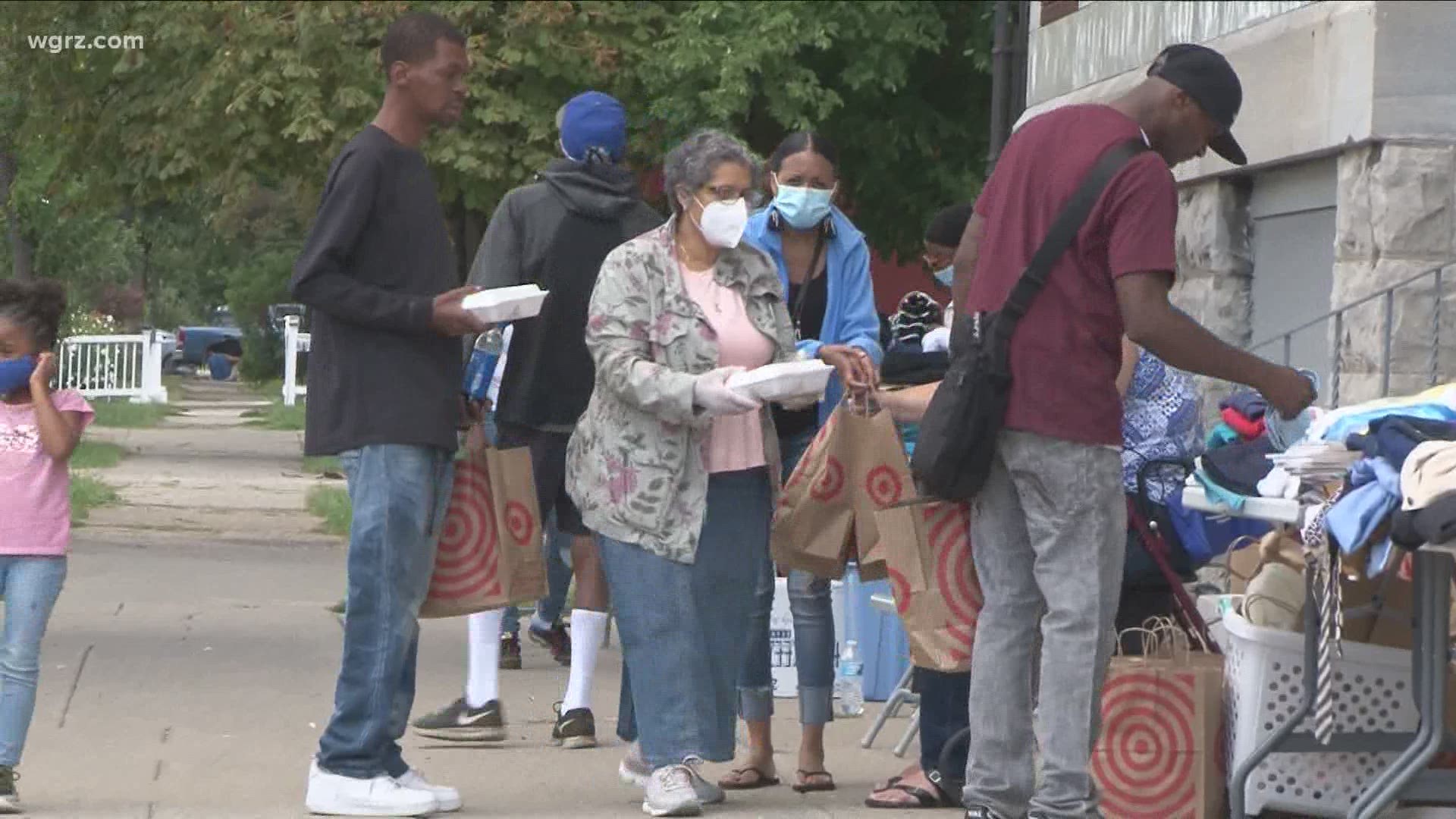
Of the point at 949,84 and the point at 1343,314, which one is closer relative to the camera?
the point at 1343,314

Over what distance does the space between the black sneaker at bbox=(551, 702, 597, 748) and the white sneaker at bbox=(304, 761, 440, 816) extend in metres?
1.43

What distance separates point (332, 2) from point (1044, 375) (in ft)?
58.9

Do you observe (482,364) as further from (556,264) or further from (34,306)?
(34,306)

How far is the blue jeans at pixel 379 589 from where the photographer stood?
252 inches

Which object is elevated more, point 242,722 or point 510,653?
point 510,653

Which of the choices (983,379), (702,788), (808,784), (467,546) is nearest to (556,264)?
(467,546)

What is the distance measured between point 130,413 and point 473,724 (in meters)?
28.5

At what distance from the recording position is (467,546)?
269 inches

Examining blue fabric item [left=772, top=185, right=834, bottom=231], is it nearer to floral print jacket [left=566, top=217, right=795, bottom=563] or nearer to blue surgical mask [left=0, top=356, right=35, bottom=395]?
floral print jacket [left=566, top=217, right=795, bottom=563]

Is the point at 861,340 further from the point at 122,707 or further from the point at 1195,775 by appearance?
the point at 122,707

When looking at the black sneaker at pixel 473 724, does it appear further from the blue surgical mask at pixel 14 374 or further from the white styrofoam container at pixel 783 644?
the blue surgical mask at pixel 14 374

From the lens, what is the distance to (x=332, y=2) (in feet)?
75.0

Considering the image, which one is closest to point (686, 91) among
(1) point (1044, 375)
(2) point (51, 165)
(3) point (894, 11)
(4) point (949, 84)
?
(3) point (894, 11)

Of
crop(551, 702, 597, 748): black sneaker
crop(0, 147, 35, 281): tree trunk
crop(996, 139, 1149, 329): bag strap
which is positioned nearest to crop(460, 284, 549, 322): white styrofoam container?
crop(996, 139, 1149, 329): bag strap
